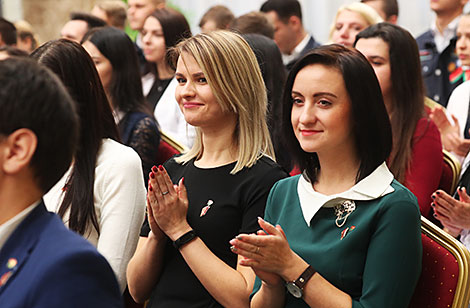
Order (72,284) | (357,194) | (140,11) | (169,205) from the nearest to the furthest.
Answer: (72,284), (357,194), (169,205), (140,11)

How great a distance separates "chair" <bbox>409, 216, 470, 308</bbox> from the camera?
171cm

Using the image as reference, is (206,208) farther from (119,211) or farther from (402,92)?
(402,92)

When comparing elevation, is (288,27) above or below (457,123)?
below

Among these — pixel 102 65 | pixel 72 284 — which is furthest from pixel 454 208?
pixel 102 65

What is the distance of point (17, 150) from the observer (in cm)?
116

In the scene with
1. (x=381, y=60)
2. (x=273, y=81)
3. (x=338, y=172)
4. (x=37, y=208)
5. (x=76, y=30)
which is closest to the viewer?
(x=37, y=208)

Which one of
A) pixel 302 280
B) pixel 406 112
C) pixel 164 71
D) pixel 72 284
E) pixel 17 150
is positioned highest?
pixel 17 150

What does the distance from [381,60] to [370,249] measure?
1317mm

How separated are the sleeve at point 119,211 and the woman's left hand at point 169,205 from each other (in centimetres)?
17

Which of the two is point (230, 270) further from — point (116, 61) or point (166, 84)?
point (166, 84)

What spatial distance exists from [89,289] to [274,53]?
2.25 metres

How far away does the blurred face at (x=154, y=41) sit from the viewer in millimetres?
4422

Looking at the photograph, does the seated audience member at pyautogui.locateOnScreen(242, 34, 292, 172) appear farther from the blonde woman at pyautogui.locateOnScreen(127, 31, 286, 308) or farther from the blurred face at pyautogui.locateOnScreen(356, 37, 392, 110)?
the blonde woman at pyautogui.locateOnScreen(127, 31, 286, 308)

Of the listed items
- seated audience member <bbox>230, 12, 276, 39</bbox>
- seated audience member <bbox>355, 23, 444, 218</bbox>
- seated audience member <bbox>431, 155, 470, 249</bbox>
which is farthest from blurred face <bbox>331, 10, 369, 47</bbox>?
seated audience member <bbox>431, 155, 470, 249</bbox>
